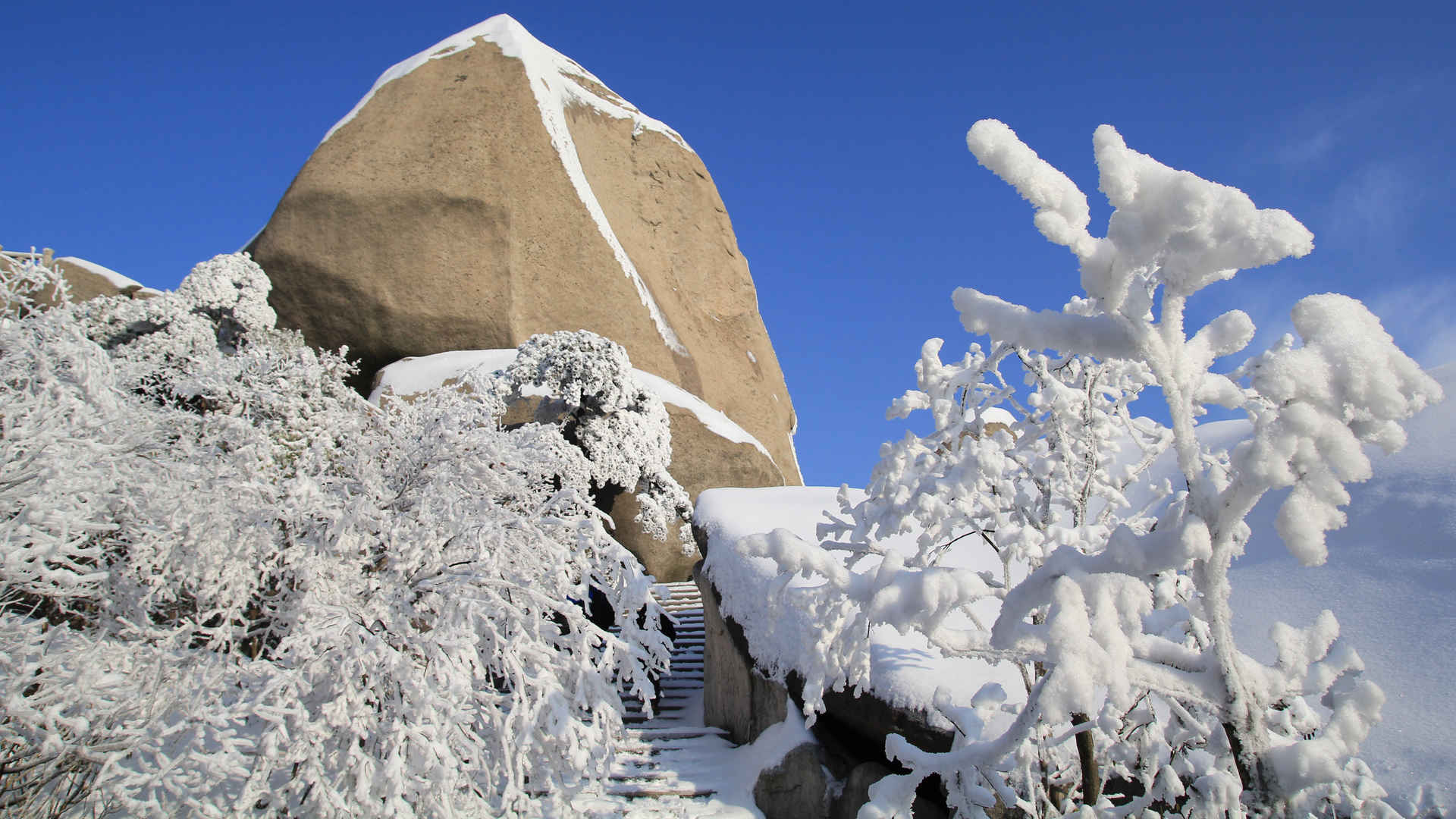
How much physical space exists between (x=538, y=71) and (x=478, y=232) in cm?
566

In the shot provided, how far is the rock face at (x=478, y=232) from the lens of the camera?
16156 millimetres

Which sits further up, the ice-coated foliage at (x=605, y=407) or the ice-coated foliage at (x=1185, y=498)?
the ice-coated foliage at (x=605, y=407)

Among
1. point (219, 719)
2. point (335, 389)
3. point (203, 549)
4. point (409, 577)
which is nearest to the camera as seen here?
point (219, 719)

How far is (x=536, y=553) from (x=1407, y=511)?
17.5ft

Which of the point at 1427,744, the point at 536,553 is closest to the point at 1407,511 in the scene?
the point at 1427,744

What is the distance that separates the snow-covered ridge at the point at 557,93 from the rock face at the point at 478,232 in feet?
0.19

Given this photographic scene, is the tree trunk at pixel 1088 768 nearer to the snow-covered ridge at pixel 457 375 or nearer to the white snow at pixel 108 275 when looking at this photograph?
the snow-covered ridge at pixel 457 375

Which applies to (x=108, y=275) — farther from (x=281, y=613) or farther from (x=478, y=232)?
(x=281, y=613)

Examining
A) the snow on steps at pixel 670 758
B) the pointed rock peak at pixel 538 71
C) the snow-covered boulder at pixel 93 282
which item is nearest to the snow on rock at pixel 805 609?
the snow on steps at pixel 670 758

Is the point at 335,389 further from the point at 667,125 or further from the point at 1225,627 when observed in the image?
the point at 667,125

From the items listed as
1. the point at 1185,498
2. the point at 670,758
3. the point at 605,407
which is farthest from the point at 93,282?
the point at 1185,498

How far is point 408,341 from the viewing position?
637 inches

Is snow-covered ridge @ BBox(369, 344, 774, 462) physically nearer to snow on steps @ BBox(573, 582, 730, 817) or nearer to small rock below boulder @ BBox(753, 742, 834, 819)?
snow on steps @ BBox(573, 582, 730, 817)

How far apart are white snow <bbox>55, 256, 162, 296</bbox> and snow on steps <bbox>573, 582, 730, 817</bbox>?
57.5 ft
